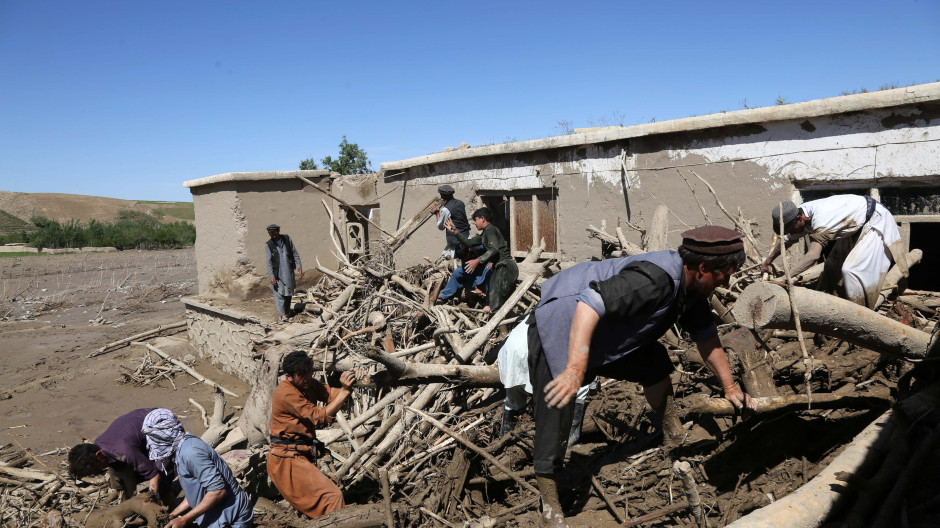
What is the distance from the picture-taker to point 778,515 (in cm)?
212

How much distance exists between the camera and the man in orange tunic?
4.36m

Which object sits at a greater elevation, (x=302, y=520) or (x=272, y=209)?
(x=272, y=209)

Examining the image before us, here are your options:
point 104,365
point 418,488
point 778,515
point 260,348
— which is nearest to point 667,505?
point 778,515

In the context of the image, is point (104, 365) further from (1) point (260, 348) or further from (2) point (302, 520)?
(2) point (302, 520)

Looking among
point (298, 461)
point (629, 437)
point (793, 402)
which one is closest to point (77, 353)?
point (298, 461)

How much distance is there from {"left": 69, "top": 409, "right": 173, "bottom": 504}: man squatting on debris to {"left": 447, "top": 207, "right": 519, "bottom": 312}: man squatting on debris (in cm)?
366

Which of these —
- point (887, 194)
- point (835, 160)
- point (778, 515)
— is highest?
point (835, 160)

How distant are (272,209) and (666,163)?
773cm

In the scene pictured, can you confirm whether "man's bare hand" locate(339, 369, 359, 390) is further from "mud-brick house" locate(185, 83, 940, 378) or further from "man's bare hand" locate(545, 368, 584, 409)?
"mud-brick house" locate(185, 83, 940, 378)

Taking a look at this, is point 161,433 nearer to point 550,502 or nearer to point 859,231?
point 550,502

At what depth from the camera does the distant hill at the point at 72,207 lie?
183ft

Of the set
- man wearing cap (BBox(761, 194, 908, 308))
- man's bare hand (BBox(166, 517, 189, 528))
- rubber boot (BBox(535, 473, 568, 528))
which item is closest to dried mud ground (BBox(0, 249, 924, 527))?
rubber boot (BBox(535, 473, 568, 528))

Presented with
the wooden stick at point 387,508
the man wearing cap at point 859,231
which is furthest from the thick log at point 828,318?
the wooden stick at point 387,508

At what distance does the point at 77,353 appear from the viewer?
476 inches
